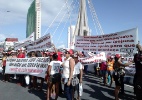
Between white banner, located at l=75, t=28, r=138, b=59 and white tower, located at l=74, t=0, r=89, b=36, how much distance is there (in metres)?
35.9

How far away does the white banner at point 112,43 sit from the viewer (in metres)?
7.37

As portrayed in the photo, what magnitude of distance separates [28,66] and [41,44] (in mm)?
1058

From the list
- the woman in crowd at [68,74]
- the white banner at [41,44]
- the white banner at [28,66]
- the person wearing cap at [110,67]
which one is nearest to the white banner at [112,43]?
the white banner at [41,44]

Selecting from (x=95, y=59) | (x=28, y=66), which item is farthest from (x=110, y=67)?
(x=28, y=66)

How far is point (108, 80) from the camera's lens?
1231 cm

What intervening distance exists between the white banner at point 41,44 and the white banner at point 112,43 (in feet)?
4.43

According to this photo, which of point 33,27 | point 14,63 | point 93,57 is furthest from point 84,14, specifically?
point 33,27

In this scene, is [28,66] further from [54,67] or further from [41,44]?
[54,67]

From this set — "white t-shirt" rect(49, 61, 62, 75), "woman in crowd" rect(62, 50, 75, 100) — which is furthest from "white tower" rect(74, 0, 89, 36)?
"woman in crowd" rect(62, 50, 75, 100)

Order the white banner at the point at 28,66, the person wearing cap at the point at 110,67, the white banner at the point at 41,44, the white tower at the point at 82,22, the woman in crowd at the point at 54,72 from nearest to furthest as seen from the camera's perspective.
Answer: the woman in crowd at the point at 54,72 → the white banner at the point at 28,66 → the white banner at the point at 41,44 → the person wearing cap at the point at 110,67 → the white tower at the point at 82,22

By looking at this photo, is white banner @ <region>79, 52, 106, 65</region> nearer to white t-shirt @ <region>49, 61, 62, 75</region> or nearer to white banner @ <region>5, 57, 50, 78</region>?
white banner @ <region>5, 57, 50, 78</region>

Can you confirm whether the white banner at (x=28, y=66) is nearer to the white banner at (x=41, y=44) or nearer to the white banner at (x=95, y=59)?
the white banner at (x=41, y=44)

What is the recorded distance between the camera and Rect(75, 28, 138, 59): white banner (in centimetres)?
737

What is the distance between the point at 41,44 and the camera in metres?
10.0
